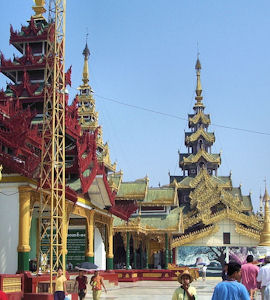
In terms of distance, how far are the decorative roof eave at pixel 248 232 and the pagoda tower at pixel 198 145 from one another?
48.9ft

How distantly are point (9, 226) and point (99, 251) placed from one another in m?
11.9

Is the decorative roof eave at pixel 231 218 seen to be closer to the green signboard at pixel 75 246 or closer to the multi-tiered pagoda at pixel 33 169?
the multi-tiered pagoda at pixel 33 169

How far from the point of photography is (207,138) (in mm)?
64500

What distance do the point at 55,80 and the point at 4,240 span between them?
19.0ft

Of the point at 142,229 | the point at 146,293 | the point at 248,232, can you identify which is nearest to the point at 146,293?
the point at 146,293

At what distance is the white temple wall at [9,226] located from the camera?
1909cm

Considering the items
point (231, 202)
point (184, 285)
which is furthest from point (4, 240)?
point (231, 202)

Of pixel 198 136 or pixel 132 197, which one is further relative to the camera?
pixel 198 136

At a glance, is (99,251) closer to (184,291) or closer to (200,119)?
(184,291)

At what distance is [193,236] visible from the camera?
46594mm

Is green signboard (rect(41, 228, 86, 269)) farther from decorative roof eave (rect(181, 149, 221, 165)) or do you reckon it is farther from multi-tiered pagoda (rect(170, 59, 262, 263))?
decorative roof eave (rect(181, 149, 221, 165))

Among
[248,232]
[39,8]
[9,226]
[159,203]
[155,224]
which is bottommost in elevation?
[248,232]

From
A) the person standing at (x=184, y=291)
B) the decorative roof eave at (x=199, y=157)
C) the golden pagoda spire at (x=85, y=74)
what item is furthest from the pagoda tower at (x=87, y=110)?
the person standing at (x=184, y=291)

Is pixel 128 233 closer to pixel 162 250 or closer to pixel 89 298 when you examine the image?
pixel 162 250
